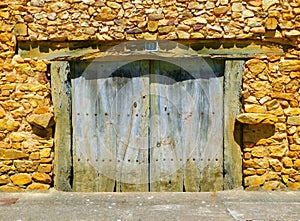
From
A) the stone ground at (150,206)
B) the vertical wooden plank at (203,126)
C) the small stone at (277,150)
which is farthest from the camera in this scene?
the vertical wooden plank at (203,126)

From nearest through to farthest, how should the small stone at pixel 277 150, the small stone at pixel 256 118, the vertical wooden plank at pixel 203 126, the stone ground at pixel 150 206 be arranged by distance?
the stone ground at pixel 150 206, the small stone at pixel 256 118, the small stone at pixel 277 150, the vertical wooden plank at pixel 203 126

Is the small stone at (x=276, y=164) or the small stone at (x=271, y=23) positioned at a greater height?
the small stone at (x=271, y=23)

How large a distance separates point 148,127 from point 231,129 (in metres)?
1.03

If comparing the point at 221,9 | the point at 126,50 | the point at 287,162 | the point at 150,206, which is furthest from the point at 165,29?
the point at 287,162

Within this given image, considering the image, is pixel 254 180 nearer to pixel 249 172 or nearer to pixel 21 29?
pixel 249 172

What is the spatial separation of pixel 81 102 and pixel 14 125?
2.81 feet

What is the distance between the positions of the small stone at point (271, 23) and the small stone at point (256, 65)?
417 millimetres

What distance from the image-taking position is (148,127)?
4.92 metres

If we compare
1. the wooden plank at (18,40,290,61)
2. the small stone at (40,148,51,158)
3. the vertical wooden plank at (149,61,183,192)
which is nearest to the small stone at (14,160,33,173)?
the small stone at (40,148,51,158)

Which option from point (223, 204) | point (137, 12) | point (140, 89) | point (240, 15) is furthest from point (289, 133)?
point (137, 12)

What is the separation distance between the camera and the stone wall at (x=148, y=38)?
4.70m

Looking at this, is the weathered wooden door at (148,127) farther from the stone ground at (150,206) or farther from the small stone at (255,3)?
the small stone at (255,3)

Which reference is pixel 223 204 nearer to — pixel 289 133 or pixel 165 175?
pixel 165 175

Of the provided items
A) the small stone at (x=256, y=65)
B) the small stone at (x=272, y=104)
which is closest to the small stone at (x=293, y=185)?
the small stone at (x=272, y=104)
